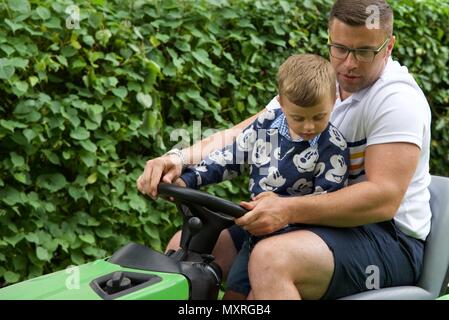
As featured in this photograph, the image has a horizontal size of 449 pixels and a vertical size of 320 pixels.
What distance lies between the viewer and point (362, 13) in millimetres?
2383

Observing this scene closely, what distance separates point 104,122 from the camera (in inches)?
150

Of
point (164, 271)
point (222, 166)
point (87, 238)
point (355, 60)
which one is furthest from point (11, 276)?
point (355, 60)

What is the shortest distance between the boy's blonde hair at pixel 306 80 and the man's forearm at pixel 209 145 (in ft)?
1.47

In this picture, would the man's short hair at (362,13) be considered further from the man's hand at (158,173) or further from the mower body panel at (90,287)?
the mower body panel at (90,287)

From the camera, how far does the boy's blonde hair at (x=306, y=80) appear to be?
2.16m

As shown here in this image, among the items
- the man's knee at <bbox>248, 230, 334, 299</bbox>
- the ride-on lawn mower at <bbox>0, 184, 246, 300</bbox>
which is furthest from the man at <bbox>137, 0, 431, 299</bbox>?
the ride-on lawn mower at <bbox>0, 184, 246, 300</bbox>

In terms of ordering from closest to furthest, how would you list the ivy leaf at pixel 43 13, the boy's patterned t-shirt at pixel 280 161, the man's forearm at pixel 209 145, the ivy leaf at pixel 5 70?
the boy's patterned t-shirt at pixel 280 161 → the man's forearm at pixel 209 145 → the ivy leaf at pixel 5 70 → the ivy leaf at pixel 43 13

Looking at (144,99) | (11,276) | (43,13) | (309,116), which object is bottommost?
(11,276)

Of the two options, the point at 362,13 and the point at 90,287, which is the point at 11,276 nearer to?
the point at 90,287

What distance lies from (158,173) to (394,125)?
0.74 metres

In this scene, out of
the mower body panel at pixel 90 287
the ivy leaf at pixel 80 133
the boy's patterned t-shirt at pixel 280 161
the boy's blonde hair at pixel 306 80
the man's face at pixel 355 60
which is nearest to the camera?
the mower body panel at pixel 90 287

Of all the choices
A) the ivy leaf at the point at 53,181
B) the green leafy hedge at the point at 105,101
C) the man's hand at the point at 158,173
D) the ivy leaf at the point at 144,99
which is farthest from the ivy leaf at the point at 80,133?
the man's hand at the point at 158,173
